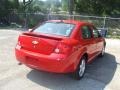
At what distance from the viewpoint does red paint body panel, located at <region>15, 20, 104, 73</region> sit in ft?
19.5

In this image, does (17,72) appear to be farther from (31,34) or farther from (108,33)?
(108,33)

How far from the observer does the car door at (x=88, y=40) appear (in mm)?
7129

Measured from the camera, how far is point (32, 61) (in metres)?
6.17

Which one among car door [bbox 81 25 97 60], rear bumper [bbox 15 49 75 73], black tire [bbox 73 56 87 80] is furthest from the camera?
car door [bbox 81 25 97 60]

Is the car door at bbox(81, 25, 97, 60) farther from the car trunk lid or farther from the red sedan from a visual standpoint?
the car trunk lid

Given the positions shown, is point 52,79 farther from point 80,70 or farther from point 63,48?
point 63,48

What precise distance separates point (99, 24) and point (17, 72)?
1277 cm

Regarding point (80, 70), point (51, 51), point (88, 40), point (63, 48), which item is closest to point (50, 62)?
point (51, 51)

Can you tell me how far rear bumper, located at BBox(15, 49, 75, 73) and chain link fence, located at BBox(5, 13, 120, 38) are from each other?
38.5ft

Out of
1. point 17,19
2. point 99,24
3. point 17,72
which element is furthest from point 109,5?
point 17,72

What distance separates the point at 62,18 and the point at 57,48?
15.1 m

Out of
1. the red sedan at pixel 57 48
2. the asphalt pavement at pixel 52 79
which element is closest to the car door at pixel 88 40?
the red sedan at pixel 57 48

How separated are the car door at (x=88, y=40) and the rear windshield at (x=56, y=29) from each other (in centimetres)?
49

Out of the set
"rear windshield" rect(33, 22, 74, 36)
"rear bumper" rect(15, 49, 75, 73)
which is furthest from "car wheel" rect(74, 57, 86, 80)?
"rear windshield" rect(33, 22, 74, 36)
